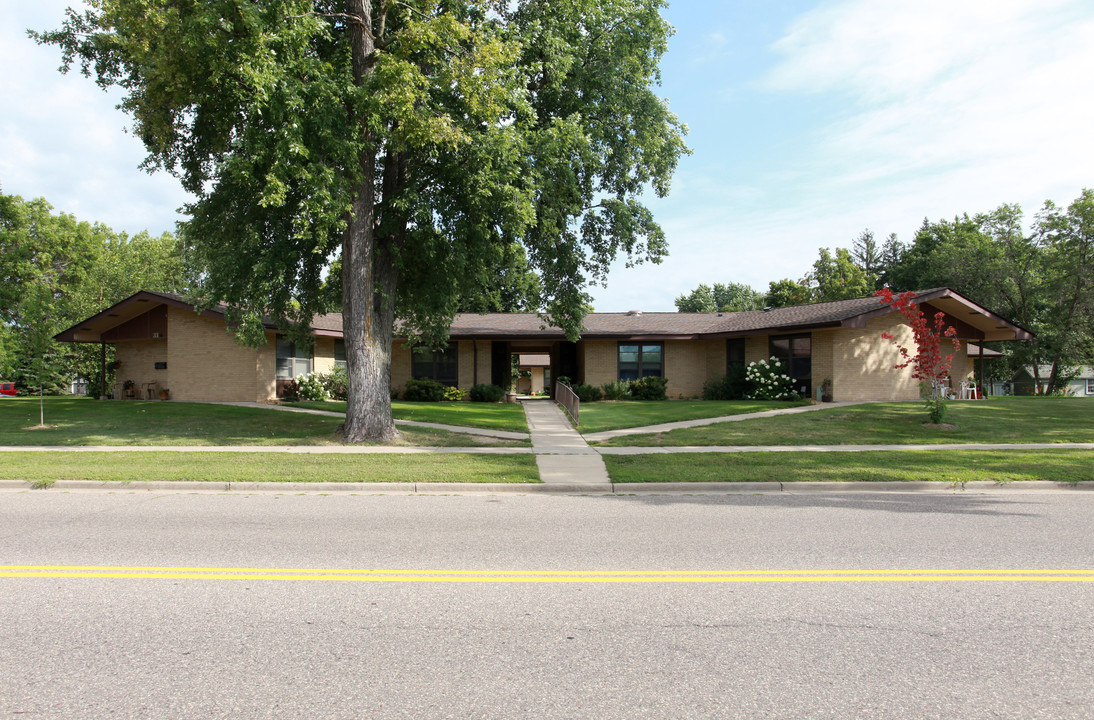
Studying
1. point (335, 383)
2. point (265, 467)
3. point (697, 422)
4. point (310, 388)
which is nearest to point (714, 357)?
point (697, 422)

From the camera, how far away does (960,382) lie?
25.5 meters

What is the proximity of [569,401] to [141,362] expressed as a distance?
703 inches

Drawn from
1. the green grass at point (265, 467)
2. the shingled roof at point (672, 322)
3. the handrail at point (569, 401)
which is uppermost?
the shingled roof at point (672, 322)

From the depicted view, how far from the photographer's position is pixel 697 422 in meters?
18.5

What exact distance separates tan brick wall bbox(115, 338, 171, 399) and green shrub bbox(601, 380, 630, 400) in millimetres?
17704

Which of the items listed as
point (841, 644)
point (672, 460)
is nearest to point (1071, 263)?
point (672, 460)

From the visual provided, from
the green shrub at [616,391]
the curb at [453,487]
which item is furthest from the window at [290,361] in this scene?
the curb at [453,487]

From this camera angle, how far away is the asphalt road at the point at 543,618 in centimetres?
337

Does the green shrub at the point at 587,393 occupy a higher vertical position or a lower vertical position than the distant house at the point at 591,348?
lower

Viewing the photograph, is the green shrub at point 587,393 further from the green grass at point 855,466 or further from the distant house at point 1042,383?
the distant house at point 1042,383

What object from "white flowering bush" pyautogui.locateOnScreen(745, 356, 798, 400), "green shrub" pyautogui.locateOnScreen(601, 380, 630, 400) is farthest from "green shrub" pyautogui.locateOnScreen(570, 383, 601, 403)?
"white flowering bush" pyautogui.locateOnScreen(745, 356, 798, 400)

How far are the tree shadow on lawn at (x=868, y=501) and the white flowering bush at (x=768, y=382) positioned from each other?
48.7 feet

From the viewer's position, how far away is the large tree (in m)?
12.5

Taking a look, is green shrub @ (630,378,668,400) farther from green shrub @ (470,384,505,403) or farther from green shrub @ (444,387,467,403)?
green shrub @ (444,387,467,403)
